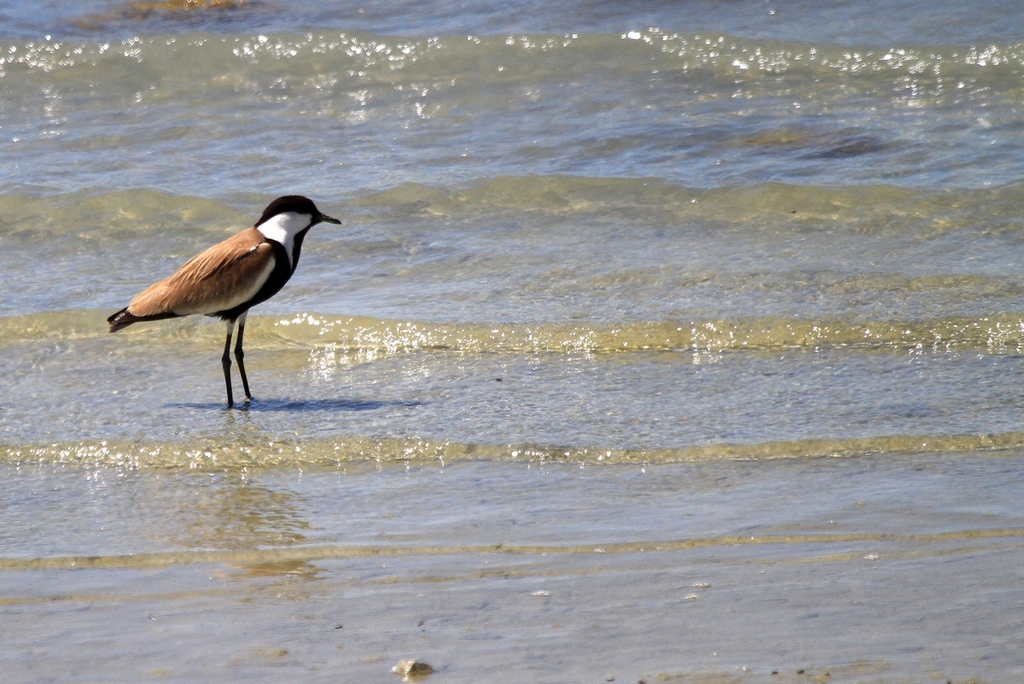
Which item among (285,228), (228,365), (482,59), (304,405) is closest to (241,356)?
(228,365)

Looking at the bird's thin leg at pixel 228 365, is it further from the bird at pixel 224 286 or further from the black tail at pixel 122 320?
the black tail at pixel 122 320

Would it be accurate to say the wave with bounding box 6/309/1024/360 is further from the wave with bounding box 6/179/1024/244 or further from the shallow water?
the wave with bounding box 6/179/1024/244

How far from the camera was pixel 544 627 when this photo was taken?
130 inches

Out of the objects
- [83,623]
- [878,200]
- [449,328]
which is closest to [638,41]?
[878,200]

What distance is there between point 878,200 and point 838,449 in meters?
4.38

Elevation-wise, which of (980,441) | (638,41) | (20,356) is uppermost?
(638,41)

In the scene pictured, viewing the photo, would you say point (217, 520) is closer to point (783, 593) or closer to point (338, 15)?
point (783, 593)

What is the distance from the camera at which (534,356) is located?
6238 mm

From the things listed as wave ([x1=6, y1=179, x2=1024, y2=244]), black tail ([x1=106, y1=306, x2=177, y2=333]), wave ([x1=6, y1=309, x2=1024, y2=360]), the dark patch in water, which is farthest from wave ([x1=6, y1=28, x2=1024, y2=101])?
the dark patch in water

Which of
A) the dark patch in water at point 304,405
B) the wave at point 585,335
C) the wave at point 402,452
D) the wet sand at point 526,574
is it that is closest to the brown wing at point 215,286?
the dark patch in water at point 304,405

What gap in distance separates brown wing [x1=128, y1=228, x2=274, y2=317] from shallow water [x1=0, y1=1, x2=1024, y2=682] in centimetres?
39

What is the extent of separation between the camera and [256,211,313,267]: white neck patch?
625 cm

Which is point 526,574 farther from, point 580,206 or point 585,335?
point 580,206

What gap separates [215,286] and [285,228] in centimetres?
47
